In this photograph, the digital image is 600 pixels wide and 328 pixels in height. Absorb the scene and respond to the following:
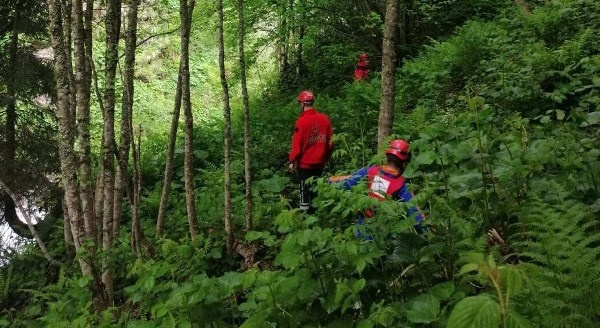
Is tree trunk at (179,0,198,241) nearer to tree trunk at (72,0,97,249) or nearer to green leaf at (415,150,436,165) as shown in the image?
tree trunk at (72,0,97,249)

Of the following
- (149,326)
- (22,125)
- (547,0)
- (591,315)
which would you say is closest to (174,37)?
(22,125)

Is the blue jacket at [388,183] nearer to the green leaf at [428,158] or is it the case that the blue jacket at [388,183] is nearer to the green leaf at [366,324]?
the green leaf at [428,158]

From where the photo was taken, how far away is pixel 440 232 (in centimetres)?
319

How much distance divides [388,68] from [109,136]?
358cm

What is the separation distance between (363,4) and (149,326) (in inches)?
430

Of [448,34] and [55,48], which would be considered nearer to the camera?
[55,48]

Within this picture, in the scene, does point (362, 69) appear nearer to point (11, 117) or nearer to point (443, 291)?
point (11, 117)

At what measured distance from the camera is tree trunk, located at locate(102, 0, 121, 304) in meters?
5.89

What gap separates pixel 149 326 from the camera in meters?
3.58

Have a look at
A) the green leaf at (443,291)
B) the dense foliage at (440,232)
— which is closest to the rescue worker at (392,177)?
the dense foliage at (440,232)

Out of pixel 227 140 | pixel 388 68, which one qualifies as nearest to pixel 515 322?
pixel 388 68

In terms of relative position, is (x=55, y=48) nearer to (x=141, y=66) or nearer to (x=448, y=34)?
(x=448, y=34)

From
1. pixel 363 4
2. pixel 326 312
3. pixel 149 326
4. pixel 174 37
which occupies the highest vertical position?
pixel 174 37

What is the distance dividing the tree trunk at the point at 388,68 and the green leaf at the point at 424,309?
307cm
